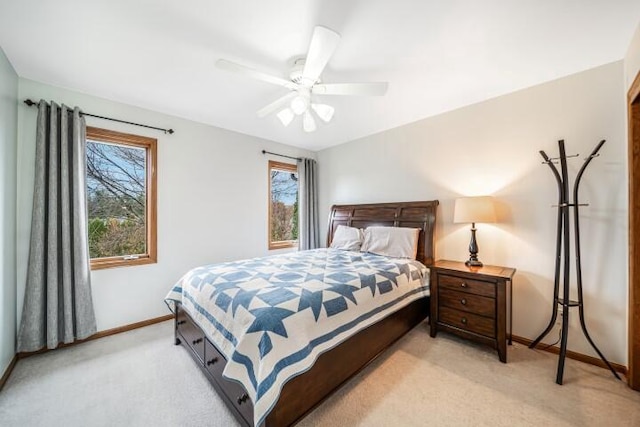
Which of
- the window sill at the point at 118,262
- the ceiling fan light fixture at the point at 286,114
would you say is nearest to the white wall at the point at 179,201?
the window sill at the point at 118,262

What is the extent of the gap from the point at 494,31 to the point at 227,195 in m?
3.35

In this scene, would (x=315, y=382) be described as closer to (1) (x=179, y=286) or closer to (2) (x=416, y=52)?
(1) (x=179, y=286)

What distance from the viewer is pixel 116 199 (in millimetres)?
2930

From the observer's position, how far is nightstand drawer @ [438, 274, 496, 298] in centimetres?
227

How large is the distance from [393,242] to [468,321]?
113 centimetres

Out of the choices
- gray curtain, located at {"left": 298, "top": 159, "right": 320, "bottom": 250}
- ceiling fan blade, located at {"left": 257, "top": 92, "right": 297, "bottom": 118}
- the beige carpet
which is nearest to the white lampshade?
the beige carpet

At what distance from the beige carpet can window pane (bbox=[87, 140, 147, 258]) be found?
1082 millimetres

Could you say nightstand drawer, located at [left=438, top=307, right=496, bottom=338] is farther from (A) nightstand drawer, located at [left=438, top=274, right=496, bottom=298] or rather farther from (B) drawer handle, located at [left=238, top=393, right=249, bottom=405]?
(B) drawer handle, located at [left=238, top=393, right=249, bottom=405]

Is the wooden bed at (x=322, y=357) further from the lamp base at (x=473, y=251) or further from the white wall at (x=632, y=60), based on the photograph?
the white wall at (x=632, y=60)

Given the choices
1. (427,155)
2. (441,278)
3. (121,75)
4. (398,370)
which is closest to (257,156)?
(121,75)

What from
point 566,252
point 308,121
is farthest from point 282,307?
point 566,252

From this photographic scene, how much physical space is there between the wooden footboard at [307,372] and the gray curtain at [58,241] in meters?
1.00

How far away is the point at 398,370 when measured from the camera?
2084mm

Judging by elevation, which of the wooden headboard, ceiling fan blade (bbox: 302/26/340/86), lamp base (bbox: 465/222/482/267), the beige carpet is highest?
ceiling fan blade (bbox: 302/26/340/86)
